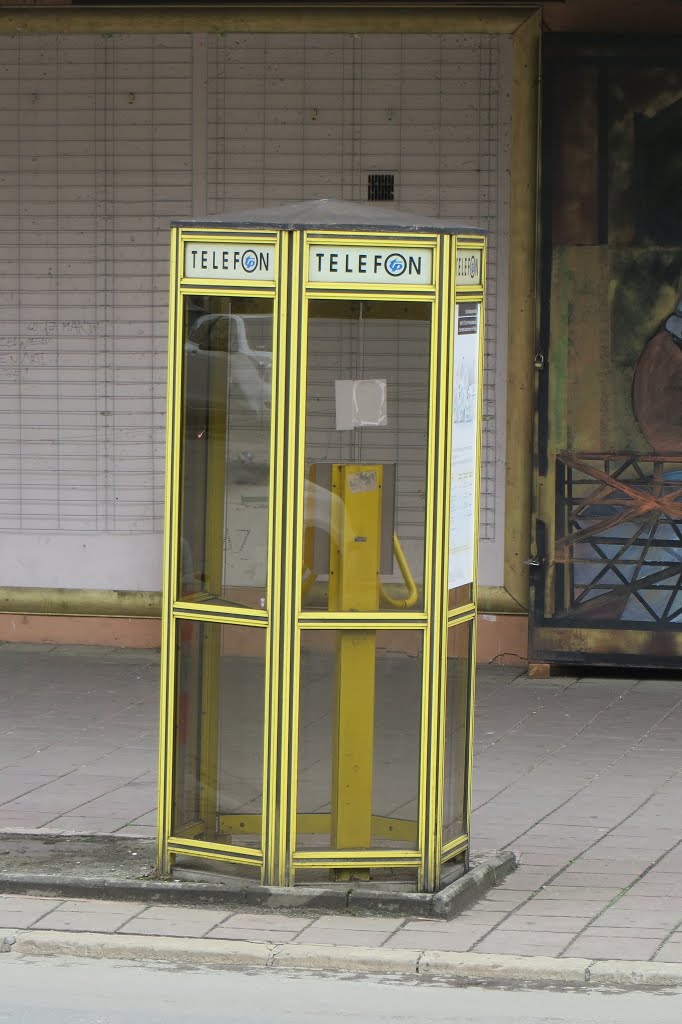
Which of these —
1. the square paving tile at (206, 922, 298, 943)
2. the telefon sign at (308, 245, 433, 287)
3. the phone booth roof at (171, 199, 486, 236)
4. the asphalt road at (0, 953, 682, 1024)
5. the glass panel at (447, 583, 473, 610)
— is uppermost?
the phone booth roof at (171, 199, 486, 236)

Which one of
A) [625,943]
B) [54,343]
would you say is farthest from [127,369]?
[625,943]

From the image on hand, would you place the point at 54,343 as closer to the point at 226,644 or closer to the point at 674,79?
the point at 674,79

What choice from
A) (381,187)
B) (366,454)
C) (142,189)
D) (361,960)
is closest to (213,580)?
(366,454)

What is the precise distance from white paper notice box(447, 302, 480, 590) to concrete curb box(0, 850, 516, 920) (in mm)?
1116

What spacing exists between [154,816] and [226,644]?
159 centimetres

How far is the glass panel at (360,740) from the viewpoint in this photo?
6.86 m

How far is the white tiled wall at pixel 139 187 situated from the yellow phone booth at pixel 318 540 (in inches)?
198

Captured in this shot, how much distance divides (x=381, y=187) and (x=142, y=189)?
5.09 feet

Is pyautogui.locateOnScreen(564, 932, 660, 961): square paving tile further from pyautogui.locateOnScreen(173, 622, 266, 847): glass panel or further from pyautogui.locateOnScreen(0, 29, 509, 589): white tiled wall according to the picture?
pyautogui.locateOnScreen(0, 29, 509, 589): white tiled wall

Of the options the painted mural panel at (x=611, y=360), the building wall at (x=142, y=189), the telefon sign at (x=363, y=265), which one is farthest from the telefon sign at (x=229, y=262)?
the building wall at (x=142, y=189)

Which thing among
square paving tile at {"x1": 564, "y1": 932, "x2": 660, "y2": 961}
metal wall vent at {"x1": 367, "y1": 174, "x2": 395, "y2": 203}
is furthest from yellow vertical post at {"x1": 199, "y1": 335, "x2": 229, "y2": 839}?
metal wall vent at {"x1": 367, "y1": 174, "x2": 395, "y2": 203}

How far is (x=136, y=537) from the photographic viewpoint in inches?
491

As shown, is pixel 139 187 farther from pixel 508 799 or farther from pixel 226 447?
pixel 226 447

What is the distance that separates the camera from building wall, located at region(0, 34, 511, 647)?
12.0 meters
